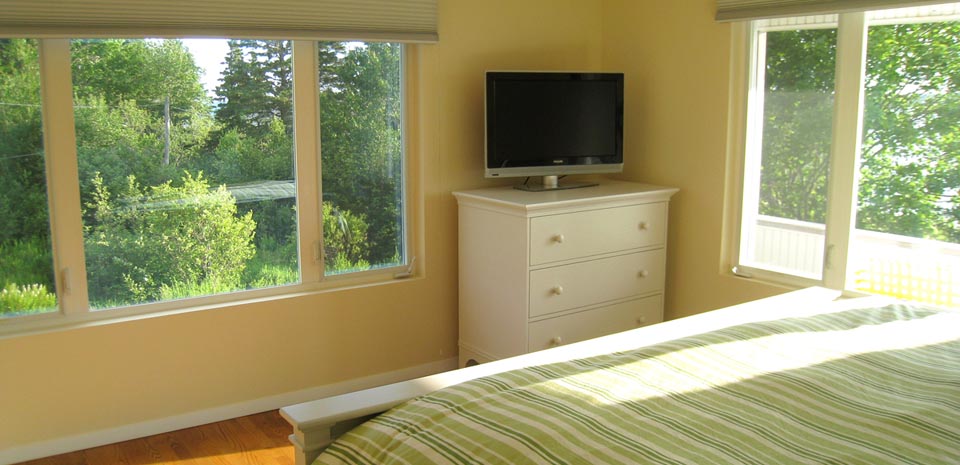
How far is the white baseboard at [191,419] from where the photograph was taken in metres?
3.06

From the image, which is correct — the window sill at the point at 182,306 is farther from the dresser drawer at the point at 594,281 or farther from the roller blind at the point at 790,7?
the roller blind at the point at 790,7

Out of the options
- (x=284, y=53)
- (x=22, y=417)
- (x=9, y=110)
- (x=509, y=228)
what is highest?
(x=284, y=53)

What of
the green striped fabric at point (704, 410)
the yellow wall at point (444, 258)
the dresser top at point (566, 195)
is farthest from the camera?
the dresser top at point (566, 195)

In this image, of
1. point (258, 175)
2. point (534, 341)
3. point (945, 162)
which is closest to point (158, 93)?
point (258, 175)

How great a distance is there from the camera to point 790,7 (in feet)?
10.9

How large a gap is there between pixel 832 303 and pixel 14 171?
282cm

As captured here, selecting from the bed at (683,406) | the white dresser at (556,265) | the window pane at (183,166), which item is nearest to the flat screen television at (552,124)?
the white dresser at (556,265)

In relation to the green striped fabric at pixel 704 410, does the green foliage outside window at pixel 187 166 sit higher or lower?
higher

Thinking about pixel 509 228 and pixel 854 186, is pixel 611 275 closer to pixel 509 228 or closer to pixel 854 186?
pixel 509 228

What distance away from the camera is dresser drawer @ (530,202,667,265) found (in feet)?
11.5

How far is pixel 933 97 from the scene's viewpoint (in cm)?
306

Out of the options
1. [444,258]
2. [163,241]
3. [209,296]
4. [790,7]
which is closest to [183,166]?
[163,241]

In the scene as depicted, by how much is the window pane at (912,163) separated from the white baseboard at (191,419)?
80.1 inches

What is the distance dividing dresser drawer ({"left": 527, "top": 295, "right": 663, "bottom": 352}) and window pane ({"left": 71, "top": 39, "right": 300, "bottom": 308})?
3.68ft
